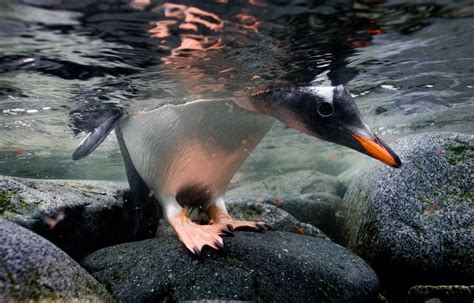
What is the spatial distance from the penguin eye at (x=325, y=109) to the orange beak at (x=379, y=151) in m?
0.32

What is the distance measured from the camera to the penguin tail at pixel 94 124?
496cm

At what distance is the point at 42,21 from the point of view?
2.97 metres

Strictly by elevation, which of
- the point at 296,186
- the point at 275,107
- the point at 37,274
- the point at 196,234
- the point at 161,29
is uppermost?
the point at 161,29

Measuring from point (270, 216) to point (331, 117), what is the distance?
2.06m

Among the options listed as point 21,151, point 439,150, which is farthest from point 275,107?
point 21,151

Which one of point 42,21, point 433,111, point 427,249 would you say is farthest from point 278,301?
point 433,111

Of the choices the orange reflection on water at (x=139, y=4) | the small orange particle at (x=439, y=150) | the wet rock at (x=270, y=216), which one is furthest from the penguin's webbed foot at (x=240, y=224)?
the orange reflection on water at (x=139, y=4)

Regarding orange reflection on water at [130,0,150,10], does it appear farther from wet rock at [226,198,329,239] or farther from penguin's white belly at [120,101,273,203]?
wet rock at [226,198,329,239]

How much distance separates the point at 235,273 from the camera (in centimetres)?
288

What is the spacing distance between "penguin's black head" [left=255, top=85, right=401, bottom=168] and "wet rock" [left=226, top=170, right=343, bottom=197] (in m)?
7.83

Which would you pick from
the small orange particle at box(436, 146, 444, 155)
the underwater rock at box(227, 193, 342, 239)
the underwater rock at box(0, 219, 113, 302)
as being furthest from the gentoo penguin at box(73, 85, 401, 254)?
the small orange particle at box(436, 146, 444, 155)

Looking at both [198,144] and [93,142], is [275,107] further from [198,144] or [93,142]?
[93,142]

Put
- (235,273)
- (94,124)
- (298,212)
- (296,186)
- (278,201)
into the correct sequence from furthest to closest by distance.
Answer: (296,186) → (94,124) → (278,201) → (298,212) → (235,273)

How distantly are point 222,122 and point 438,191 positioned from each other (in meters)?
2.59
